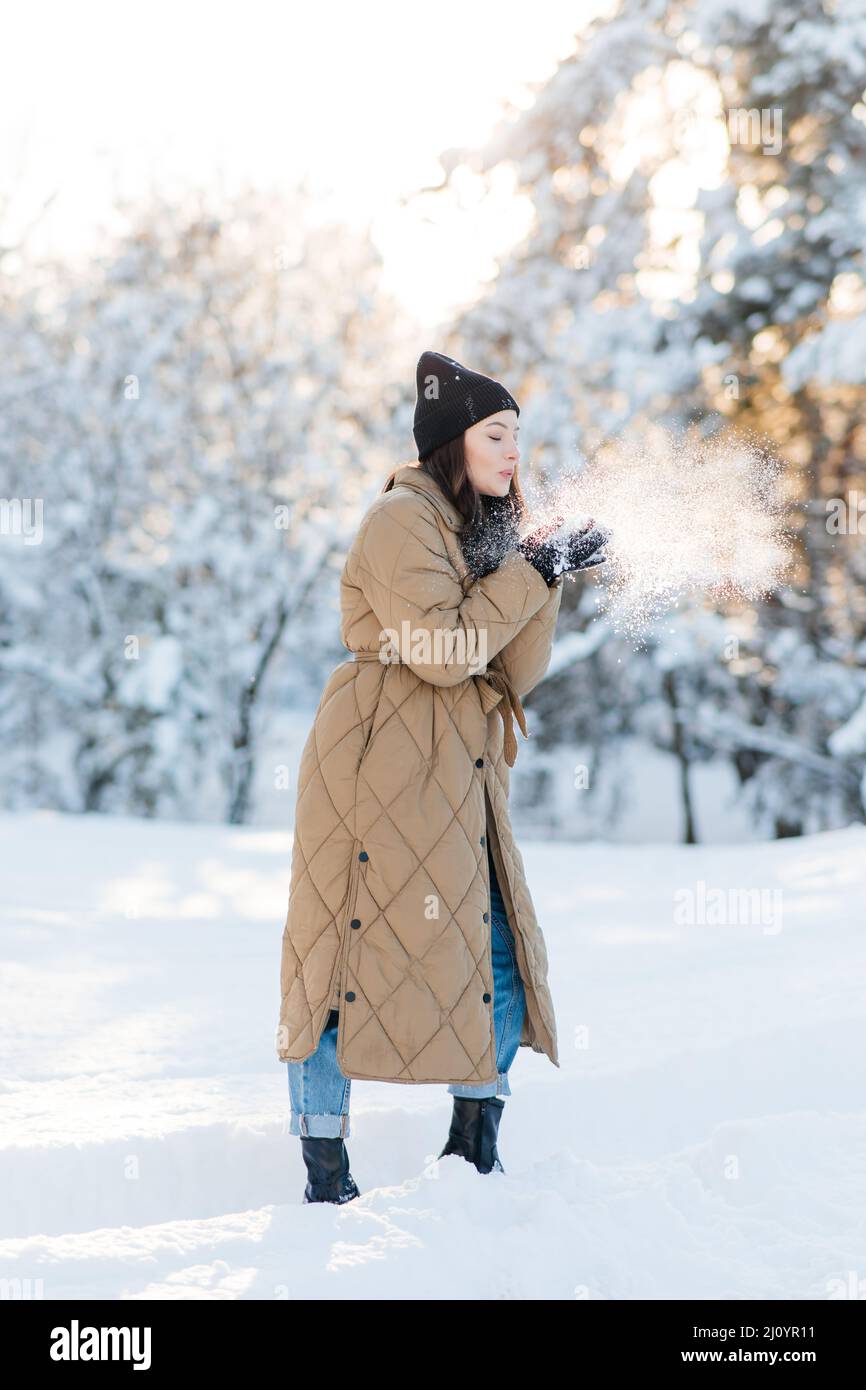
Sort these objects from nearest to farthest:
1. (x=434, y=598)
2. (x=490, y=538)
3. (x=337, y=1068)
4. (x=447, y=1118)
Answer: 1. (x=434, y=598)
2. (x=337, y=1068)
3. (x=490, y=538)
4. (x=447, y=1118)

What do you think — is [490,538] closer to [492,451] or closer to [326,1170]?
[492,451]

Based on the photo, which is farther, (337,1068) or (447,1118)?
(447,1118)

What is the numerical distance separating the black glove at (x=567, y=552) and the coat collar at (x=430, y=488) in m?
0.17

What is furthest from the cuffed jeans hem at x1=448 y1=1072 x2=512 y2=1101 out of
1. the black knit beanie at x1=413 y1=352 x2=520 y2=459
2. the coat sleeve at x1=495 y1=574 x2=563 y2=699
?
the black knit beanie at x1=413 y1=352 x2=520 y2=459

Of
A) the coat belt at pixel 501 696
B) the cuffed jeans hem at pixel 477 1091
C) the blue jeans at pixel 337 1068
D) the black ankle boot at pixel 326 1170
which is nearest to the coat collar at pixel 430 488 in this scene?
the coat belt at pixel 501 696

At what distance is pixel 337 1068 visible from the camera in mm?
2604

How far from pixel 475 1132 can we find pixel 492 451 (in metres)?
1.39

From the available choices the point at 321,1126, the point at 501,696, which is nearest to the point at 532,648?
the point at 501,696

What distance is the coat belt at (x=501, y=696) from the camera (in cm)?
267

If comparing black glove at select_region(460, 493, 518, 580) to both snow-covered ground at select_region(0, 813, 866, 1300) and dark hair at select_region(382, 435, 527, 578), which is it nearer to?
dark hair at select_region(382, 435, 527, 578)

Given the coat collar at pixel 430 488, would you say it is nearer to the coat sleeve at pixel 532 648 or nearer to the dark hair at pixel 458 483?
the dark hair at pixel 458 483

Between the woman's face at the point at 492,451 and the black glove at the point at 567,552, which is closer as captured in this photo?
the black glove at the point at 567,552

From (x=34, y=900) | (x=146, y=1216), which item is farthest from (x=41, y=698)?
(x=146, y=1216)
